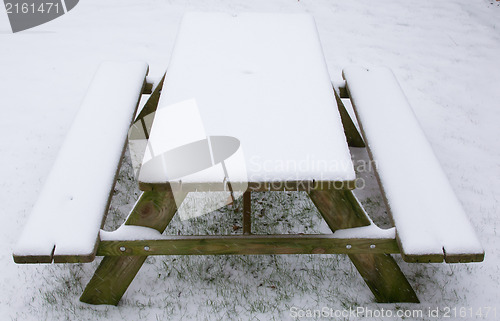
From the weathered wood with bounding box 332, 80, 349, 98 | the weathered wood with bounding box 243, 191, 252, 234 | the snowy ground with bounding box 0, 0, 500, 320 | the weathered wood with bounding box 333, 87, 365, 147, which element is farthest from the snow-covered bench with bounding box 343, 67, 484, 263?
the weathered wood with bounding box 243, 191, 252, 234

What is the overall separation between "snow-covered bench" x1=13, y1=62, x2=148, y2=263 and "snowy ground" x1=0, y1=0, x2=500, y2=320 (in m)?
A: 0.62

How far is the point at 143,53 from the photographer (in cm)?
584

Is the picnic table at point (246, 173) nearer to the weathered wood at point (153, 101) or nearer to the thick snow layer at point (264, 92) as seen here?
the thick snow layer at point (264, 92)

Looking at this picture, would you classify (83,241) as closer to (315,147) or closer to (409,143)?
(315,147)

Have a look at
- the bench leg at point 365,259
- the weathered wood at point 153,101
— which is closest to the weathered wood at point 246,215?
the bench leg at point 365,259

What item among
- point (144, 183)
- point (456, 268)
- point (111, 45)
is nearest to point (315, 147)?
point (144, 183)

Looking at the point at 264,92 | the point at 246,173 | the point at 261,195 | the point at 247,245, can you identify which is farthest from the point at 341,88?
the point at 246,173

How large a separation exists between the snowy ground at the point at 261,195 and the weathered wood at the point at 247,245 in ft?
1.36

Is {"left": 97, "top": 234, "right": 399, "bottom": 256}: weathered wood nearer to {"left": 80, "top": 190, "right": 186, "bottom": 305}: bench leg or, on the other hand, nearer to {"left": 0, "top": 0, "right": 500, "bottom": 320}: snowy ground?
{"left": 80, "top": 190, "right": 186, "bottom": 305}: bench leg

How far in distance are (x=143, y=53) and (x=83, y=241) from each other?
3965mm

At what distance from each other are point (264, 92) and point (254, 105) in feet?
0.60

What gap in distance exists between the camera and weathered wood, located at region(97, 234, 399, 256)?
2.43 meters

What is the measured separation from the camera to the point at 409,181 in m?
2.70

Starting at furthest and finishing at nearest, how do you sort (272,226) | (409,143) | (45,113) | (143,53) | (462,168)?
(143,53) < (45,113) < (462,168) < (272,226) < (409,143)
